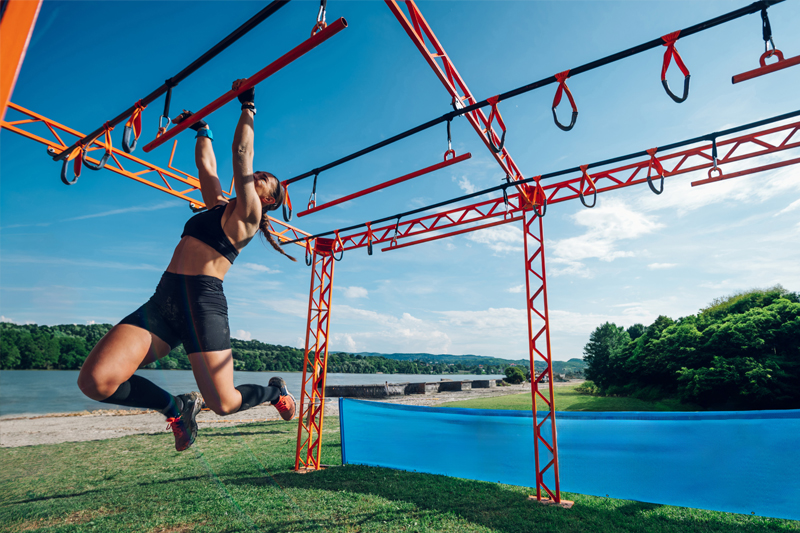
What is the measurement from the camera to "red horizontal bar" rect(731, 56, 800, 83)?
240 cm

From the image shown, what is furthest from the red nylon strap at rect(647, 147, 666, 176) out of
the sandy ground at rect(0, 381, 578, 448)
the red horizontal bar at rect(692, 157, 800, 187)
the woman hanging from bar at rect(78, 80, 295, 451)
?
the sandy ground at rect(0, 381, 578, 448)

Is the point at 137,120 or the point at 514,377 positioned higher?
the point at 137,120

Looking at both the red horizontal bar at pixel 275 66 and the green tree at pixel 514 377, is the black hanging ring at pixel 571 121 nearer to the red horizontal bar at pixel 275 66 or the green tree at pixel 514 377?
the red horizontal bar at pixel 275 66

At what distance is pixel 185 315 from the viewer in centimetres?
161

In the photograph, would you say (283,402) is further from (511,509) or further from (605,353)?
(605,353)

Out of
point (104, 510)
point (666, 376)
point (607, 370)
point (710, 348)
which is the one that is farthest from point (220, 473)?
point (607, 370)

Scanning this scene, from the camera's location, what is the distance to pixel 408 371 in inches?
3017

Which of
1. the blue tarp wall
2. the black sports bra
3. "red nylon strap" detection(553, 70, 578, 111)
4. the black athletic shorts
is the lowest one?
the blue tarp wall

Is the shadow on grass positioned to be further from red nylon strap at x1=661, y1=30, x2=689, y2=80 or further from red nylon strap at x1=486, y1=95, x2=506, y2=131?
red nylon strap at x1=661, y1=30, x2=689, y2=80

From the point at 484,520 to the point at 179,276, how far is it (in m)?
4.33

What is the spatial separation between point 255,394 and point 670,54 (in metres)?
3.62

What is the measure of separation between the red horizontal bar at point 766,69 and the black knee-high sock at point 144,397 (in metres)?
3.94

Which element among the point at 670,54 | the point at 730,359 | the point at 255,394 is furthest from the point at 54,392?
the point at 730,359

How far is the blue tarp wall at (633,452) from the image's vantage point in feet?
12.8
